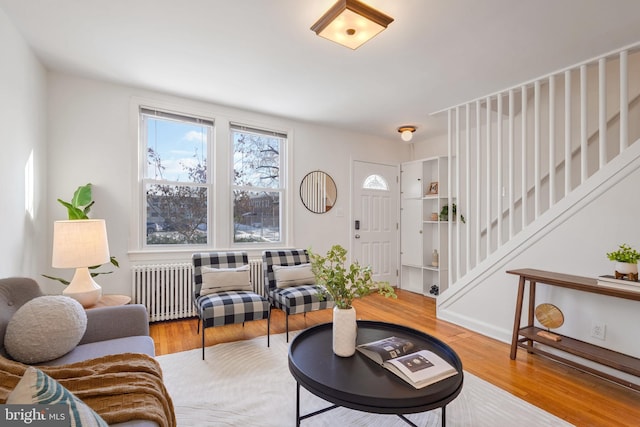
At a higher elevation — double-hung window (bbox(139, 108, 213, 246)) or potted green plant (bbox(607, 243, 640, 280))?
double-hung window (bbox(139, 108, 213, 246))

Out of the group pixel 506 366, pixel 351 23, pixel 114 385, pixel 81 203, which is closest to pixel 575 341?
pixel 506 366

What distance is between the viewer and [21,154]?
231cm

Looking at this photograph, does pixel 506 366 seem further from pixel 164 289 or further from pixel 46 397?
pixel 164 289

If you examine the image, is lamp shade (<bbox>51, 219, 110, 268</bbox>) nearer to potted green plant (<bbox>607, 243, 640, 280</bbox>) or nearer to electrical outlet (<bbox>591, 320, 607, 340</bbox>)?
potted green plant (<bbox>607, 243, 640, 280</bbox>)

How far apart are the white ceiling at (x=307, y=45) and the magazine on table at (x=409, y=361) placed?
208cm

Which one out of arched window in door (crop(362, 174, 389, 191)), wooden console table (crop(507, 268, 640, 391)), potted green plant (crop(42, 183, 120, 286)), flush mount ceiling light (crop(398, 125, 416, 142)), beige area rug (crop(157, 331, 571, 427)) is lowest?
beige area rug (crop(157, 331, 571, 427))

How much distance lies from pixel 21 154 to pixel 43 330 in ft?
5.36

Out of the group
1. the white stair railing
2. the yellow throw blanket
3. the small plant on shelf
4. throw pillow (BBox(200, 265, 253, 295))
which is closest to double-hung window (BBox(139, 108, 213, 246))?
throw pillow (BBox(200, 265, 253, 295))

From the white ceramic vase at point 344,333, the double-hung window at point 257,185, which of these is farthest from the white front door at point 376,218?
the white ceramic vase at point 344,333

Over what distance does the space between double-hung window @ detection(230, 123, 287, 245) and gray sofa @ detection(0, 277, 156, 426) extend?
78.0 inches

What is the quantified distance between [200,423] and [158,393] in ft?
2.09

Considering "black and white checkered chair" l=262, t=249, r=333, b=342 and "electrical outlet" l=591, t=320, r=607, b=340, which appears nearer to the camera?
"electrical outlet" l=591, t=320, r=607, b=340

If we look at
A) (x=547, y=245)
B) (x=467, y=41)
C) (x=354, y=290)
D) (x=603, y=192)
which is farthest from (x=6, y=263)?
(x=603, y=192)

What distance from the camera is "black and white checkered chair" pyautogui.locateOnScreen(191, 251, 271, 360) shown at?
2.57m
